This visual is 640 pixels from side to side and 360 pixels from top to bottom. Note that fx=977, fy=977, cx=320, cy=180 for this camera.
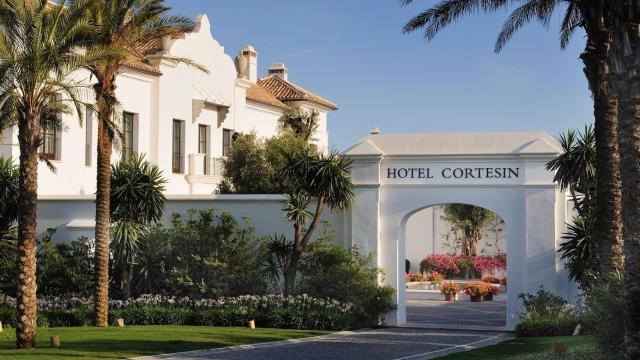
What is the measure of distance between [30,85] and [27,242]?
294 cm

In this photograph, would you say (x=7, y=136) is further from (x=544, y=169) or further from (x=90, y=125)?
(x=544, y=169)

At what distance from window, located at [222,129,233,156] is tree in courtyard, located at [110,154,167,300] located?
722 inches

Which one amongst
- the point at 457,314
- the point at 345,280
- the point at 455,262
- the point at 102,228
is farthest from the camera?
the point at 455,262

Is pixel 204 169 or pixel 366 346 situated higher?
pixel 204 169

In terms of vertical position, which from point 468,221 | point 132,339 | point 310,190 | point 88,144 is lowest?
point 132,339

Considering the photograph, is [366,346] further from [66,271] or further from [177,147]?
[177,147]

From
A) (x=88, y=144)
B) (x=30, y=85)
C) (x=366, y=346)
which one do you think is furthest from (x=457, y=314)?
(x=88, y=144)

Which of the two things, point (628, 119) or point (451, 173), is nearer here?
point (628, 119)

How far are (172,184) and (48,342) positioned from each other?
21.0 meters

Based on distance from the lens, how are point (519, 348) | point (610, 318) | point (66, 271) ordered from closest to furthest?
point (610, 318)
point (519, 348)
point (66, 271)

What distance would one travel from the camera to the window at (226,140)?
147 ft

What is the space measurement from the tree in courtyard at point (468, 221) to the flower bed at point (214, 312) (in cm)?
2468

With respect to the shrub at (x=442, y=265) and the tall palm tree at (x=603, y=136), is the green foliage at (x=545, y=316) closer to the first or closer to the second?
the tall palm tree at (x=603, y=136)

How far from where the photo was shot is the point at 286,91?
54844 mm
